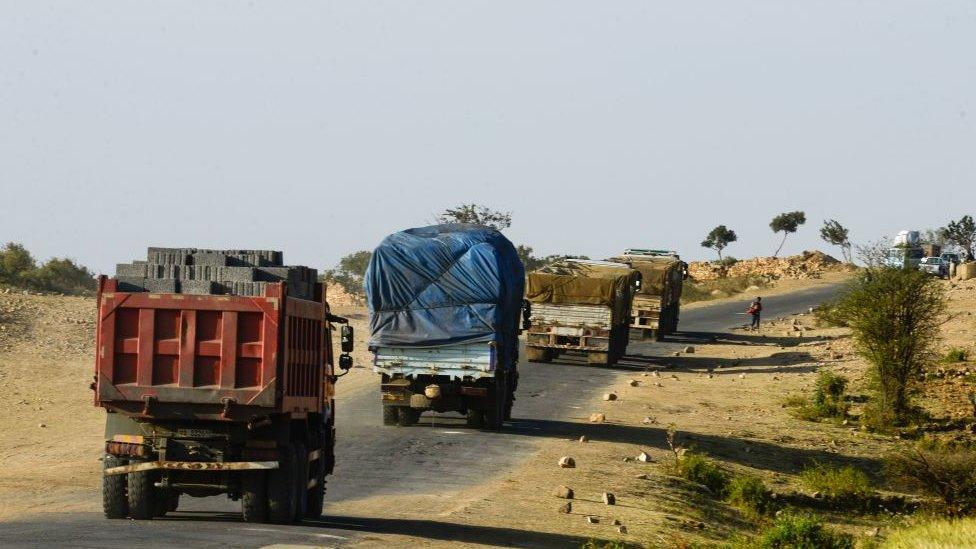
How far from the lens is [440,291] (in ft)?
87.2

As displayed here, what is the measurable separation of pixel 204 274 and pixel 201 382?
3.79 ft

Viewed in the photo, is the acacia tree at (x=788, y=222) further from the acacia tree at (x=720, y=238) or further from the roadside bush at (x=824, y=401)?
the roadside bush at (x=824, y=401)

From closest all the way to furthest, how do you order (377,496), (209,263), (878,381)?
(209,263)
(377,496)
(878,381)

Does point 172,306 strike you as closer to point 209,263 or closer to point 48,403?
point 209,263

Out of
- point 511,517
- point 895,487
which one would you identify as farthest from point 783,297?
point 511,517

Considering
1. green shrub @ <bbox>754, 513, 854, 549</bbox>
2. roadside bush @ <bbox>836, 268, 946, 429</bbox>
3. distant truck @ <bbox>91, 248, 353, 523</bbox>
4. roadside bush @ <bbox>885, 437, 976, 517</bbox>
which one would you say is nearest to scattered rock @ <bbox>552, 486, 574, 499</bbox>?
green shrub @ <bbox>754, 513, 854, 549</bbox>

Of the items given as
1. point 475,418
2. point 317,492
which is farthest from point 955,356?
point 317,492

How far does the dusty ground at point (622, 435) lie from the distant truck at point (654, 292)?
1.31 m

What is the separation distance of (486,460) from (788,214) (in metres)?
95.8

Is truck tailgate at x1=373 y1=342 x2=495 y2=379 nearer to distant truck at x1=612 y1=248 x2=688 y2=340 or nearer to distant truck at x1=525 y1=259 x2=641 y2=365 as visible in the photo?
distant truck at x1=525 y1=259 x2=641 y2=365

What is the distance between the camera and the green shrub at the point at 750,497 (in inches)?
917

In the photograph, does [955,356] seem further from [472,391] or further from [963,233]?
[963,233]

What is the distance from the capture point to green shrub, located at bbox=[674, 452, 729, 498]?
79.5 feet

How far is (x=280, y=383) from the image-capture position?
1491cm
